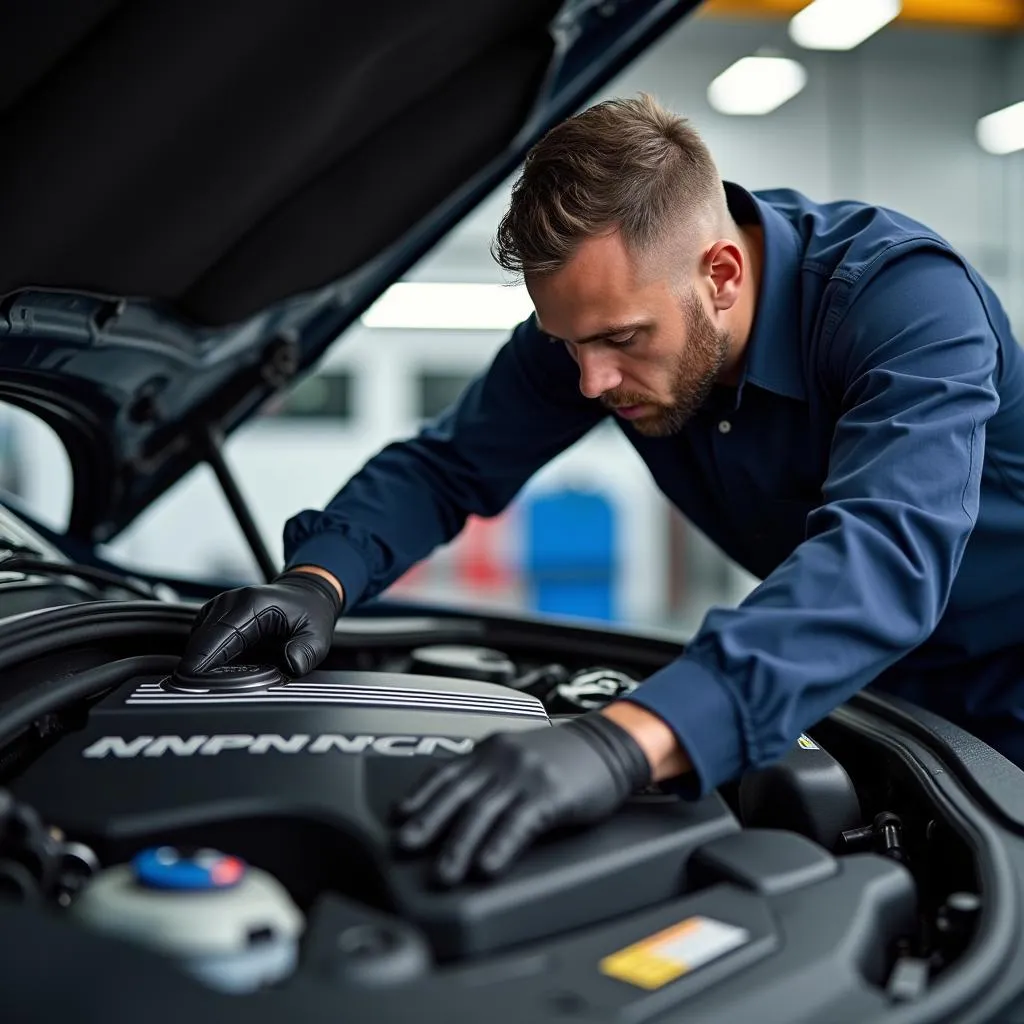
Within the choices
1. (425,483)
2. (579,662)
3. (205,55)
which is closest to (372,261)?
(425,483)

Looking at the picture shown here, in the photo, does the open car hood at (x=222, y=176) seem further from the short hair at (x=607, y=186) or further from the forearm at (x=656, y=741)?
the forearm at (x=656, y=741)

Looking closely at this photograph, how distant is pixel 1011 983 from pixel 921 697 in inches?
32.2

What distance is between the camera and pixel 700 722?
0.86m

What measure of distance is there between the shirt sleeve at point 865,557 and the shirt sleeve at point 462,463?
507mm

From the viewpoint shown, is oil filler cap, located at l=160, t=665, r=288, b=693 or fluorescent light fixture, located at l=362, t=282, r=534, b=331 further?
fluorescent light fixture, located at l=362, t=282, r=534, b=331

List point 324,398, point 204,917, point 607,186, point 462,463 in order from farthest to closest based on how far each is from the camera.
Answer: point 324,398 → point 462,463 → point 607,186 → point 204,917

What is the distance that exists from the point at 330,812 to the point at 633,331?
2.17ft

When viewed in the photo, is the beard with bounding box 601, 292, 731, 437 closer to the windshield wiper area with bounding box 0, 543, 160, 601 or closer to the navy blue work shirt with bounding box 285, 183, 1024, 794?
the navy blue work shirt with bounding box 285, 183, 1024, 794

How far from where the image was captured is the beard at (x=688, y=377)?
4.23 feet

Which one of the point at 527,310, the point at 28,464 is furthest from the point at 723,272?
the point at 527,310

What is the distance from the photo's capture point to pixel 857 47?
273 inches

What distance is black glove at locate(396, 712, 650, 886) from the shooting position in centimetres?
72

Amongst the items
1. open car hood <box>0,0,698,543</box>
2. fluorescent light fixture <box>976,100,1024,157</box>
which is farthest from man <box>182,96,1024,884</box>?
fluorescent light fixture <box>976,100,1024,157</box>

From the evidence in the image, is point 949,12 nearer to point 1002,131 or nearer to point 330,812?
point 1002,131
